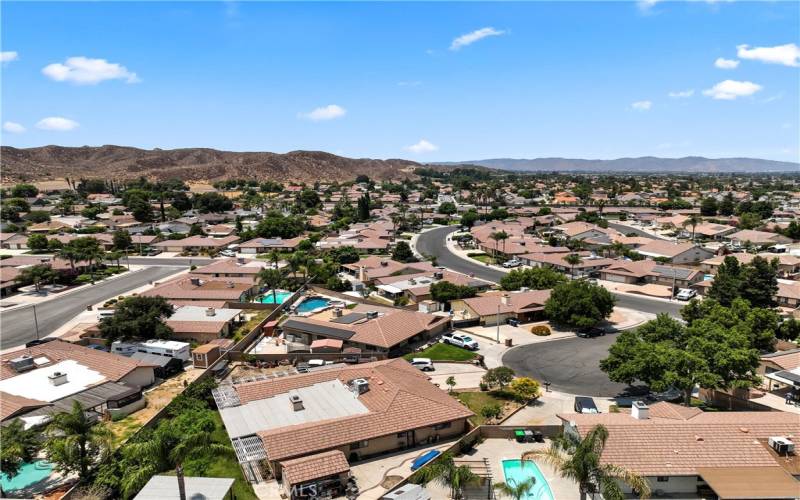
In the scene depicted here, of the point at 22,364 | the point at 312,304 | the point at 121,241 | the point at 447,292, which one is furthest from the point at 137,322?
the point at 121,241

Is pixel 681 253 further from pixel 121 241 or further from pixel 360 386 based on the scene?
pixel 121 241

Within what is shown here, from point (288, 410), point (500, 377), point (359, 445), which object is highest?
point (288, 410)

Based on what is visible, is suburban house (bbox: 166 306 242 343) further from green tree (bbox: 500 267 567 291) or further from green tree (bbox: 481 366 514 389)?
green tree (bbox: 500 267 567 291)

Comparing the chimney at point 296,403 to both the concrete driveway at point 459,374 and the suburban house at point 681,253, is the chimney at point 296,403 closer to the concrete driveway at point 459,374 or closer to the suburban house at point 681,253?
the concrete driveway at point 459,374

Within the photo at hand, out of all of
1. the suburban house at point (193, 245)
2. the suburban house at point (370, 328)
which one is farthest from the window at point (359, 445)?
the suburban house at point (193, 245)

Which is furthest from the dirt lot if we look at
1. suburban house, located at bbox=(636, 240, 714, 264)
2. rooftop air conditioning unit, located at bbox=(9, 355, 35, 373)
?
suburban house, located at bbox=(636, 240, 714, 264)

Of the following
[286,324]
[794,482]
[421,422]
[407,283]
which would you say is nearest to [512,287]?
[407,283]
